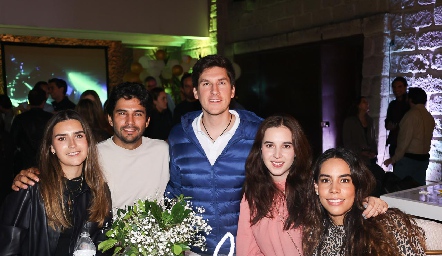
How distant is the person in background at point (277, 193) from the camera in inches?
86.0

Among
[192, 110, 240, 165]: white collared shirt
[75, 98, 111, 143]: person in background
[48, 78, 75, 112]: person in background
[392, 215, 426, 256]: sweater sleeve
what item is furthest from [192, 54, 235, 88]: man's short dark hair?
[48, 78, 75, 112]: person in background

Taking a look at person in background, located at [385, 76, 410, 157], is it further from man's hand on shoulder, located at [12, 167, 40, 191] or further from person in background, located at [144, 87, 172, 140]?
man's hand on shoulder, located at [12, 167, 40, 191]

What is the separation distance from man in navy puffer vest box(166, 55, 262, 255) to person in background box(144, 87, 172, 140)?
261 centimetres

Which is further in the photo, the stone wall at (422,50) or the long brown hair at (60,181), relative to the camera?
the stone wall at (422,50)

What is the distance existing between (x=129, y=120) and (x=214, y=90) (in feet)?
1.72

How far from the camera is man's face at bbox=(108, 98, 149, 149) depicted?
2631 mm

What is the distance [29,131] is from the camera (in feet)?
15.2

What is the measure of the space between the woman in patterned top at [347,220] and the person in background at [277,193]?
0.28 feet

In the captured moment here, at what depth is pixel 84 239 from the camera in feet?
6.61

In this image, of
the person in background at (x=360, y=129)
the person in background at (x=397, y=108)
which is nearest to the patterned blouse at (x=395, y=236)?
the person in background at (x=360, y=129)

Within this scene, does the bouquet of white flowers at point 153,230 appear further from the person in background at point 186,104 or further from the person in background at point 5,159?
the person in background at point 186,104

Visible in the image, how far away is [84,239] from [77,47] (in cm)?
805

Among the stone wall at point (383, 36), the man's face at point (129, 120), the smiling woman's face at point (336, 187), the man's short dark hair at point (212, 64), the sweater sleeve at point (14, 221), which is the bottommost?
the sweater sleeve at point (14, 221)

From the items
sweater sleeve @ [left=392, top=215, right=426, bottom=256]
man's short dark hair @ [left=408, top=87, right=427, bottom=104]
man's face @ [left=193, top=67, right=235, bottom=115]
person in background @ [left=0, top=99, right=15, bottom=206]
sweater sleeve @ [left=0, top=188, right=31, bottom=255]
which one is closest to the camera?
sweater sleeve @ [left=392, top=215, right=426, bottom=256]
